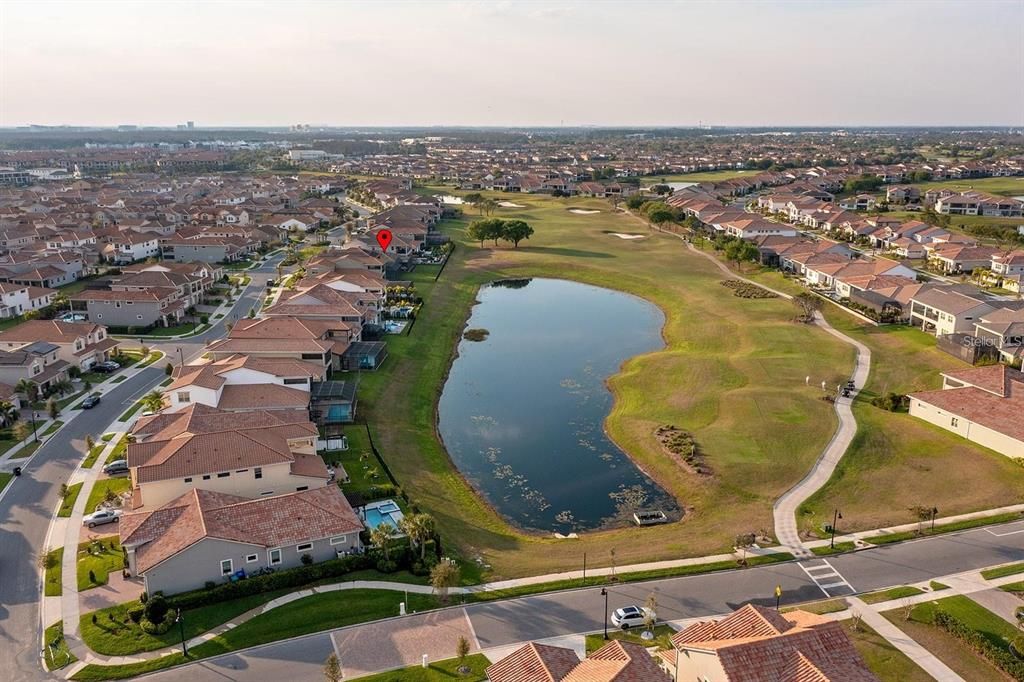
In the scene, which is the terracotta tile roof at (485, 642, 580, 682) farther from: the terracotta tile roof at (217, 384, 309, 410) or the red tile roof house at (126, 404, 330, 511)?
Result: the terracotta tile roof at (217, 384, 309, 410)

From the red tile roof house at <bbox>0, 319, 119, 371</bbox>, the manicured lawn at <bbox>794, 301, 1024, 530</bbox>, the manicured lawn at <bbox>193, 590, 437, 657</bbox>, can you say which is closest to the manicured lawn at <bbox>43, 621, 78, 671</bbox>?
the manicured lawn at <bbox>193, 590, 437, 657</bbox>

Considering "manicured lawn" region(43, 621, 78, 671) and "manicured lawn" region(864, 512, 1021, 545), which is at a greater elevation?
"manicured lawn" region(864, 512, 1021, 545)

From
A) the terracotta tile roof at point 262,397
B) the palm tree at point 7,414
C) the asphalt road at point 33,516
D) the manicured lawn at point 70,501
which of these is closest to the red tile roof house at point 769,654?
the asphalt road at point 33,516

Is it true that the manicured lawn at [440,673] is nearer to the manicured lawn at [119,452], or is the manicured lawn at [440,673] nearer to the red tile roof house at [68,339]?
the manicured lawn at [119,452]

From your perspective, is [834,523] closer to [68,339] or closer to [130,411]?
[130,411]

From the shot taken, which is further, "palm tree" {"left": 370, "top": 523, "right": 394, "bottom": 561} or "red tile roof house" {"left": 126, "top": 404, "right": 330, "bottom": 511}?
"red tile roof house" {"left": 126, "top": 404, "right": 330, "bottom": 511}

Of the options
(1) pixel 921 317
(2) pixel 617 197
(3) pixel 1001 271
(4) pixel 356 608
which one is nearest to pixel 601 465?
(4) pixel 356 608
